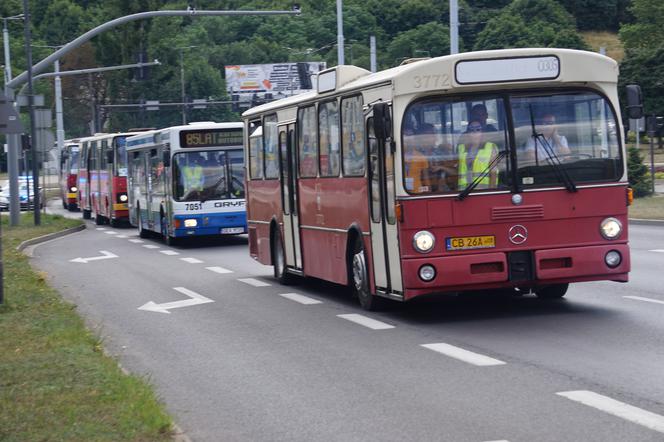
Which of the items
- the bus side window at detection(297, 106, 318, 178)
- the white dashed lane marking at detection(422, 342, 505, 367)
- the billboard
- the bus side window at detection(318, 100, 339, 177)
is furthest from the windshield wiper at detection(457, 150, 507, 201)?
the billboard

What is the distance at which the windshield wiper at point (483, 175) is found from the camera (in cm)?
1380

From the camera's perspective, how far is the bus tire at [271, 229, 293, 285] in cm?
2008

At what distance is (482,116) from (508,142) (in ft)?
1.17

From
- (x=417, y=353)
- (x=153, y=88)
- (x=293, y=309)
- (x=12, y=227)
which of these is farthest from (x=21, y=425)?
(x=153, y=88)

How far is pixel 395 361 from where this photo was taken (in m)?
11.6

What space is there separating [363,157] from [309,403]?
6.01 m

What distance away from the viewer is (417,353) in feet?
39.4

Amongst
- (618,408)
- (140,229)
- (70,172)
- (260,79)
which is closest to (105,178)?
(140,229)

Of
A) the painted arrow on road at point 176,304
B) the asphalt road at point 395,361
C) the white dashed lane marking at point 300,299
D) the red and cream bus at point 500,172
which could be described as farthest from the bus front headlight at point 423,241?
the painted arrow on road at point 176,304

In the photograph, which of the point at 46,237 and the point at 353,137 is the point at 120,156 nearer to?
the point at 46,237

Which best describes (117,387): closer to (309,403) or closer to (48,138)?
(309,403)

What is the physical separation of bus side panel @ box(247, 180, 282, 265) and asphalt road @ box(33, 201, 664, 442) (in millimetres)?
996

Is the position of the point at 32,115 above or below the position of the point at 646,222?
above

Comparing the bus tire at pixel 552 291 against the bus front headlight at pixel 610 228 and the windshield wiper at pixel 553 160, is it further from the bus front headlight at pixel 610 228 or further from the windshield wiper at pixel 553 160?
the windshield wiper at pixel 553 160
